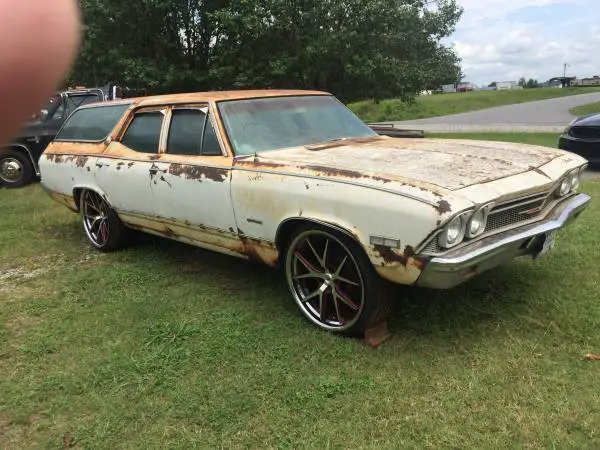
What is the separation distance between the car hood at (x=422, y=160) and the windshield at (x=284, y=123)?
207mm

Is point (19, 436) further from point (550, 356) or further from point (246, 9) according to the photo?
point (246, 9)

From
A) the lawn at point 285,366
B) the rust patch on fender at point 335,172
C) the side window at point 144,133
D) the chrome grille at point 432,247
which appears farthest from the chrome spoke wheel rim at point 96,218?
the chrome grille at point 432,247

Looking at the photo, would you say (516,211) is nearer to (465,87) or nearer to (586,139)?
(586,139)

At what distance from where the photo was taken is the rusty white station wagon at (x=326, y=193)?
3.01 m

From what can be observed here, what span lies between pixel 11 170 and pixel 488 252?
380 inches

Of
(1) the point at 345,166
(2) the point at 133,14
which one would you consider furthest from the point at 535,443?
(2) the point at 133,14

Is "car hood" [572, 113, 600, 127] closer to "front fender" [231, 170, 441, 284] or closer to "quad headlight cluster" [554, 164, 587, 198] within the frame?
"quad headlight cluster" [554, 164, 587, 198]

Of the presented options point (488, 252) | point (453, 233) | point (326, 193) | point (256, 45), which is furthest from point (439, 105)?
point (453, 233)

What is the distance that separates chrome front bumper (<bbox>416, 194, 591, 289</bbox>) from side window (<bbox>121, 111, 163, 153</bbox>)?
8.98 ft

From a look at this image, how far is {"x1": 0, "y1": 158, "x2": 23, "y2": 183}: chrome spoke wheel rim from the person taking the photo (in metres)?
10.2

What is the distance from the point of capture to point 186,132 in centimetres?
452

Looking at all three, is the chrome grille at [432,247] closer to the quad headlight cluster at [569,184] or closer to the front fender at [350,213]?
the front fender at [350,213]

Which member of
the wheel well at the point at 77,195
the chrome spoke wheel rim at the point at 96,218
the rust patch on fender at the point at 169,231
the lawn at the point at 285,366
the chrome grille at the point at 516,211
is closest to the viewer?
the lawn at the point at 285,366

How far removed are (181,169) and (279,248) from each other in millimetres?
1094
